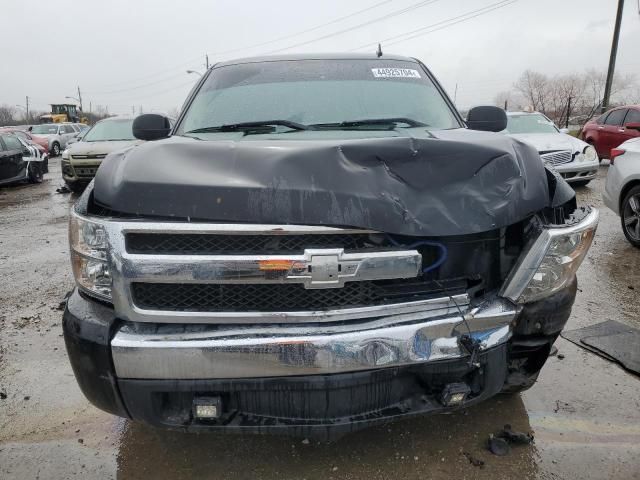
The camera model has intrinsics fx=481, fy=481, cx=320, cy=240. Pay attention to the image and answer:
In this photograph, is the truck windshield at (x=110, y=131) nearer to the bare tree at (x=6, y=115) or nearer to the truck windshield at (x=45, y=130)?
the truck windshield at (x=45, y=130)

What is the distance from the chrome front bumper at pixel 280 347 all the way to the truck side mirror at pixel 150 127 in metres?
1.79

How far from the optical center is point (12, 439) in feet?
8.23

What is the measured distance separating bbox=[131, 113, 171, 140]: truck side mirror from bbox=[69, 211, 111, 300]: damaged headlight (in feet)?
4.76

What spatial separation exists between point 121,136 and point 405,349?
11.2m

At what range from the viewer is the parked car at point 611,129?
12102mm

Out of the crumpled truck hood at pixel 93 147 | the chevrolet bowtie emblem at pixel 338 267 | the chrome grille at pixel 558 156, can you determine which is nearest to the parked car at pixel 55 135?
the crumpled truck hood at pixel 93 147

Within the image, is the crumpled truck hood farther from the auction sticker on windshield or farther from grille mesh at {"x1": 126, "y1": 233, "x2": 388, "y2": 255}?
grille mesh at {"x1": 126, "y1": 233, "x2": 388, "y2": 255}

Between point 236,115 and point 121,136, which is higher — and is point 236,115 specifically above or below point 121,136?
above

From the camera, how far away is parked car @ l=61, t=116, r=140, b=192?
415 inches

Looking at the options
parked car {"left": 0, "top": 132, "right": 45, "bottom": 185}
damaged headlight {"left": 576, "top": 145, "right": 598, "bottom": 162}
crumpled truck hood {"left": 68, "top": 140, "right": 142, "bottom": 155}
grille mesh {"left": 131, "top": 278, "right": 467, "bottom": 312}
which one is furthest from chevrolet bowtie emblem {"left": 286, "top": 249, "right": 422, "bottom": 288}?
parked car {"left": 0, "top": 132, "right": 45, "bottom": 185}

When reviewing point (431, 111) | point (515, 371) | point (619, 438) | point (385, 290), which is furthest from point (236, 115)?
point (619, 438)

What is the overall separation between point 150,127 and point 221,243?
1903 millimetres

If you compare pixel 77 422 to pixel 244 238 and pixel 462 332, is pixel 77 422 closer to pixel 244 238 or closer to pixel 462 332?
pixel 244 238

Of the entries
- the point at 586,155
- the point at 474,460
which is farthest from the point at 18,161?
the point at 474,460
